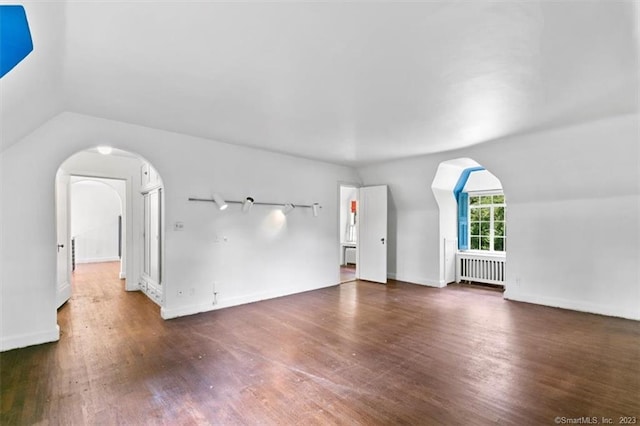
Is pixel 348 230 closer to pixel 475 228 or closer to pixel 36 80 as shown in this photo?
pixel 475 228

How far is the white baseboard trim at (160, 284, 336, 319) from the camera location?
4.33m

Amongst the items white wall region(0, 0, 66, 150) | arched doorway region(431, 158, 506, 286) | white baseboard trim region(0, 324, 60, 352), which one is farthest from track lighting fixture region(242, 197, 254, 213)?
arched doorway region(431, 158, 506, 286)

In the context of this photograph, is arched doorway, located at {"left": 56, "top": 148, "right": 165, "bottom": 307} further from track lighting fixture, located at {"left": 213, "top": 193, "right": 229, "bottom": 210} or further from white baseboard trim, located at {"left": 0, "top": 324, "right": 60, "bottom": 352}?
white baseboard trim, located at {"left": 0, "top": 324, "right": 60, "bottom": 352}

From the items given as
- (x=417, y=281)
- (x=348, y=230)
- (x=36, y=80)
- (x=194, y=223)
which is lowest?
(x=417, y=281)

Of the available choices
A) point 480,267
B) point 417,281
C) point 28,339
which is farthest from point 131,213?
point 480,267

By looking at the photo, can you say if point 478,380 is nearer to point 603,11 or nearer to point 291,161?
point 603,11

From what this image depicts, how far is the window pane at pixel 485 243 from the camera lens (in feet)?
22.7

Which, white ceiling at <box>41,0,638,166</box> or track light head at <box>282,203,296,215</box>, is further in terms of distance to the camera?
track light head at <box>282,203,296,215</box>

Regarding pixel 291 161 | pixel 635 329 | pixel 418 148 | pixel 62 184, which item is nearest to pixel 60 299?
pixel 62 184

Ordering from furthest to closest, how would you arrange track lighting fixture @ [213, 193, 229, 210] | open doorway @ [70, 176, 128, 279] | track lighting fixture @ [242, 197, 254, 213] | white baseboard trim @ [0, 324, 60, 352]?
1. open doorway @ [70, 176, 128, 279]
2. track lighting fixture @ [242, 197, 254, 213]
3. track lighting fixture @ [213, 193, 229, 210]
4. white baseboard trim @ [0, 324, 60, 352]

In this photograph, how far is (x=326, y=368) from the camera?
115 inches

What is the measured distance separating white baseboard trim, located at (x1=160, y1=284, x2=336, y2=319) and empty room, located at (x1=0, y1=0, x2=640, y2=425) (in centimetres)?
3

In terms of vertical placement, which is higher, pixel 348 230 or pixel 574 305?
pixel 348 230

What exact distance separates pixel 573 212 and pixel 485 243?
2.29m
